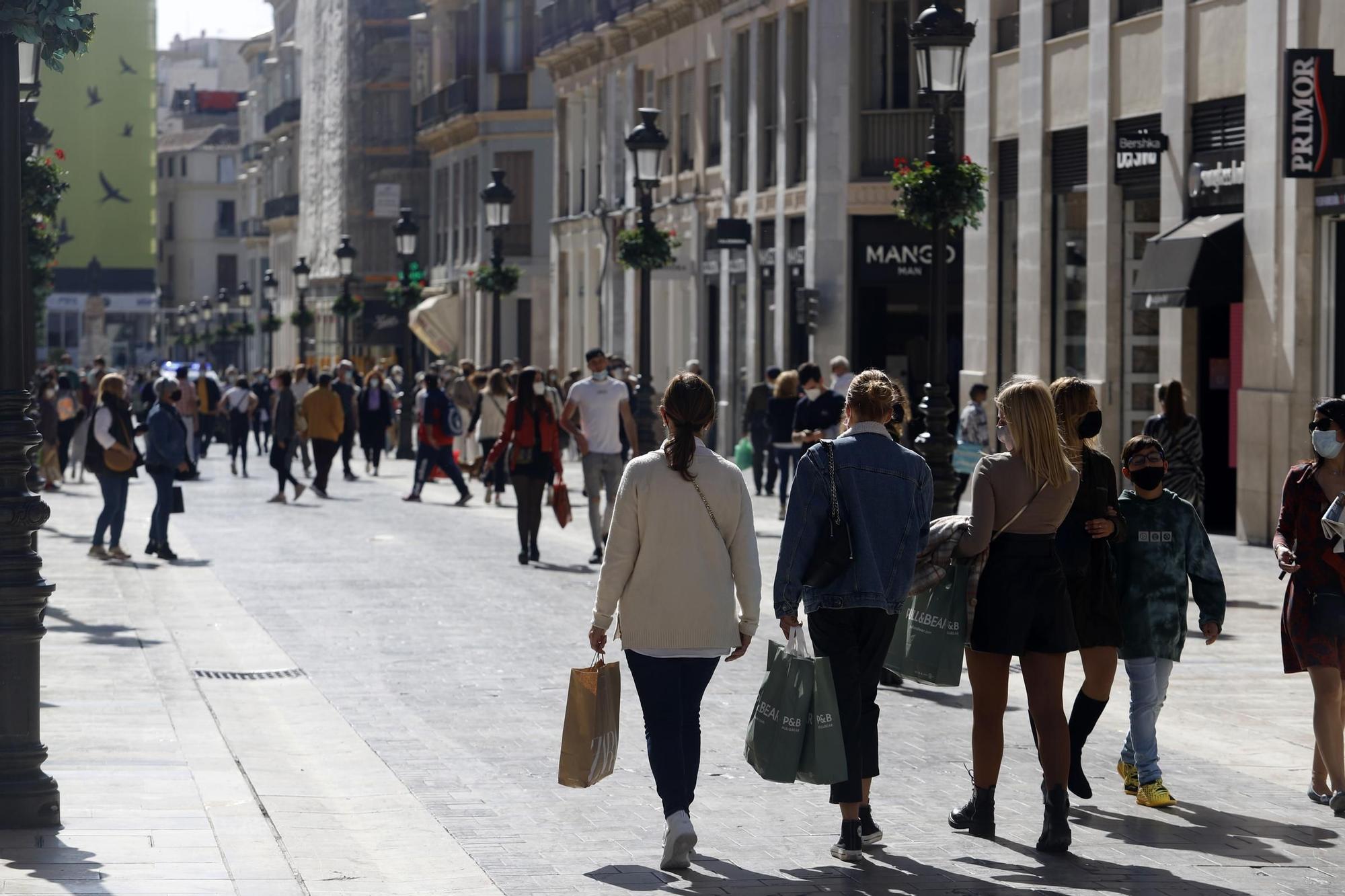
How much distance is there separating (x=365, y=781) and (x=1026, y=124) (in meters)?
20.2

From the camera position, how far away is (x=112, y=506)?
69.4ft

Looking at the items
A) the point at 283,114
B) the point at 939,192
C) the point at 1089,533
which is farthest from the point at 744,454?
the point at 283,114

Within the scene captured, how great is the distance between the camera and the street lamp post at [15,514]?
8445mm

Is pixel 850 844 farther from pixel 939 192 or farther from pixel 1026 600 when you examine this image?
pixel 939 192

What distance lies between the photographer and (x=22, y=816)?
834cm

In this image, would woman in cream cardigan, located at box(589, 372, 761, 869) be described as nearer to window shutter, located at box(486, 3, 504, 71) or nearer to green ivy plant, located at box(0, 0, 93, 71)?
green ivy plant, located at box(0, 0, 93, 71)

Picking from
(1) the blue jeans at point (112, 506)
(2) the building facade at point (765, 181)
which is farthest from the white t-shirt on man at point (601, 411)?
(2) the building facade at point (765, 181)

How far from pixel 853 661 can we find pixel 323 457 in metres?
23.8

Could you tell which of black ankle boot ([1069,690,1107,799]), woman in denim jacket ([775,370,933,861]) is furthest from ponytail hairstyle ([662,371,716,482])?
black ankle boot ([1069,690,1107,799])

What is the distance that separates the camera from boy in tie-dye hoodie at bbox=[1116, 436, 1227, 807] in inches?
366

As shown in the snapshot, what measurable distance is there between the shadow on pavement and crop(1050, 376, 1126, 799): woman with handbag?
7.22 metres

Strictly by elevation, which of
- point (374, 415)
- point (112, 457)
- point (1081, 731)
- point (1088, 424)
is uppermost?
point (1088, 424)

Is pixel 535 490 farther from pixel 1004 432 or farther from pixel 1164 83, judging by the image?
pixel 1004 432

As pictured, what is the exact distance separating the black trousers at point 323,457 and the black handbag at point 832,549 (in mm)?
23509
